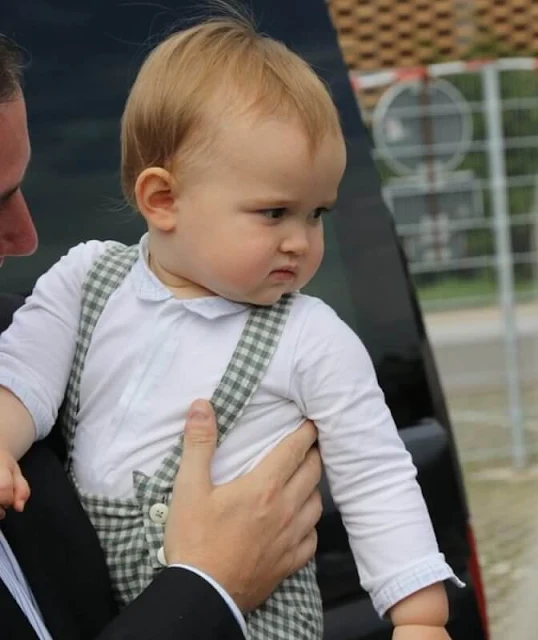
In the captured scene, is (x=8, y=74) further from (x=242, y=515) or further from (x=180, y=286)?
(x=242, y=515)

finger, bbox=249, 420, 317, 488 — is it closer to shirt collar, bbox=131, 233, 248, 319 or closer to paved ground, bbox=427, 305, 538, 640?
shirt collar, bbox=131, 233, 248, 319

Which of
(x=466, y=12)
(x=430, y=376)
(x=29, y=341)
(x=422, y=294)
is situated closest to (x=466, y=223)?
(x=422, y=294)

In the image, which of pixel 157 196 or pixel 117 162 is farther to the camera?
pixel 117 162

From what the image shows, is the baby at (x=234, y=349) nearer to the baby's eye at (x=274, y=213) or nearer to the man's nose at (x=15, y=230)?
the baby's eye at (x=274, y=213)

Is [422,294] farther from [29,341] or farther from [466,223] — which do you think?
[29,341]

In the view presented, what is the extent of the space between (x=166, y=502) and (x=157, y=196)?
1.24 ft

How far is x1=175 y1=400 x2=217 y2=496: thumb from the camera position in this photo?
5.22ft

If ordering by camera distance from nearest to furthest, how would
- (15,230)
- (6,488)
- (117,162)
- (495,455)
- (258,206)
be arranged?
(6,488)
(258,206)
(15,230)
(117,162)
(495,455)

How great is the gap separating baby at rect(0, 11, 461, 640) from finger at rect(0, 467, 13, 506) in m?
0.07

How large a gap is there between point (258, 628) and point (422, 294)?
252 inches

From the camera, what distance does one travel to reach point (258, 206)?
1.57 meters

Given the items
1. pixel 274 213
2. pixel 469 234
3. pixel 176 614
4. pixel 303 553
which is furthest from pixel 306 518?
pixel 469 234

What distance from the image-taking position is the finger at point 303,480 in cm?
168

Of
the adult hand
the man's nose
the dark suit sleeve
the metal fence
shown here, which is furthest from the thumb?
the metal fence
